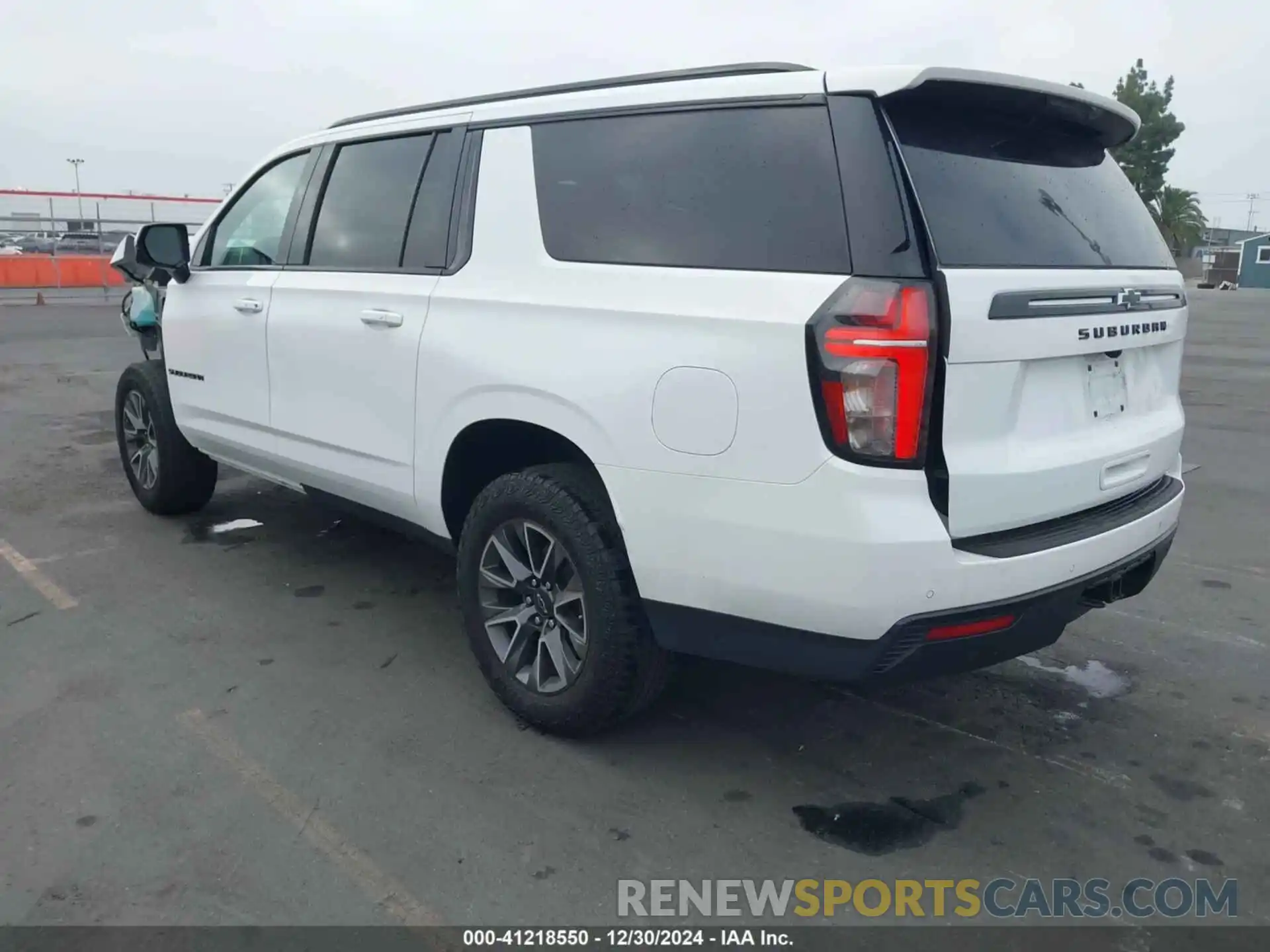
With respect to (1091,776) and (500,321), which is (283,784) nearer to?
(500,321)

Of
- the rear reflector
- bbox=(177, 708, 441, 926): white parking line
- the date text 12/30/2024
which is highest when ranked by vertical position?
the rear reflector

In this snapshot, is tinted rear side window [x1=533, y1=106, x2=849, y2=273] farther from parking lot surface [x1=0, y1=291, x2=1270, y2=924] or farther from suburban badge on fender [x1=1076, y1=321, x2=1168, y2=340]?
parking lot surface [x1=0, y1=291, x2=1270, y2=924]

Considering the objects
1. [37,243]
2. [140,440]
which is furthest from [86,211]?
[140,440]

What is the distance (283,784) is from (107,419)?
6.60 m

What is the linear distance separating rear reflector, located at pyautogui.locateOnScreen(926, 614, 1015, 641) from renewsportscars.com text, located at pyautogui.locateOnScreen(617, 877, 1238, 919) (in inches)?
25.0

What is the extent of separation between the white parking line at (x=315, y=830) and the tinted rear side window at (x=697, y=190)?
176cm

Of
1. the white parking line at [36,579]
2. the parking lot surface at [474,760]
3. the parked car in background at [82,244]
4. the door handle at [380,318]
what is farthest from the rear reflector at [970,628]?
the parked car in background at [82,244]

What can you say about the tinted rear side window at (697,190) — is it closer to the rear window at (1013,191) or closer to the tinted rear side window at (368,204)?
the rear window at (1013,191)

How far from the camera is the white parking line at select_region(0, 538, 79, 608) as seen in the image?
4.34 meters

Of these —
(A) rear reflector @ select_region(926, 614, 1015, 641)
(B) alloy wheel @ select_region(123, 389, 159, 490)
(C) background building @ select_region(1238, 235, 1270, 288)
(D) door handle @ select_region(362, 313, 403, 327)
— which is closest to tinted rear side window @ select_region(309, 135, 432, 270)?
(D) door handle @ select_region(362, 313, 403, 327)

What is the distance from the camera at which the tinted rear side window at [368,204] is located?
12.3ft

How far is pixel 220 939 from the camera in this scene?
235 cm

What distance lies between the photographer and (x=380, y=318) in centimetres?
362

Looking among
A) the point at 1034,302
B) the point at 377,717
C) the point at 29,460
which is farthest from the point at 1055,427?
the point at 29,460
